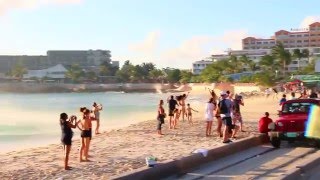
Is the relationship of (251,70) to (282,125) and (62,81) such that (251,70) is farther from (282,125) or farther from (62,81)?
(282,125)

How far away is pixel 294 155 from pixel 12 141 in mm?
15158

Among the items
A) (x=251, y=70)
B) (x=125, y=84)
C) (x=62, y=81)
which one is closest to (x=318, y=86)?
(x=251, y=70)

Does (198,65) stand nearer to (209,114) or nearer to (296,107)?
(209,114)

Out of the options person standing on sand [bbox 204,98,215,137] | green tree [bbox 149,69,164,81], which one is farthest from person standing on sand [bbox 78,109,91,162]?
green tree [bbox 149,69,164,81]

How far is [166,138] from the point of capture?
1684 cm

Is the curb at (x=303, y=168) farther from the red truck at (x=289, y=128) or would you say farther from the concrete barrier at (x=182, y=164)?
the concrete barrier at (x=182, y=164)

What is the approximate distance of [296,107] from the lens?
49.1 feet

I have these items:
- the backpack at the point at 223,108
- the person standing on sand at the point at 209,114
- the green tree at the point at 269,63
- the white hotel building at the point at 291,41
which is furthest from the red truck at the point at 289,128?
the white hotel building at the point at 291,41

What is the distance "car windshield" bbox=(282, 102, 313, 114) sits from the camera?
1466 cm

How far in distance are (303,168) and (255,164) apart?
1248 mm

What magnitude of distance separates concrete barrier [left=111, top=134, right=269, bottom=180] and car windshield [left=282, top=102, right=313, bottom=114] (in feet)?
6.01

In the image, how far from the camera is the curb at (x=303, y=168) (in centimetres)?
941

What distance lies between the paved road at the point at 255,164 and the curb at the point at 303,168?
16 cm

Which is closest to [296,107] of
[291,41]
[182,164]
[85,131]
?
[182,164]
